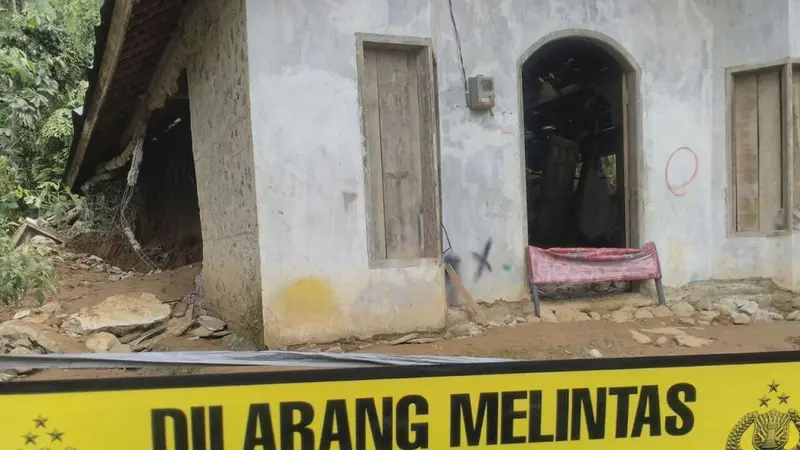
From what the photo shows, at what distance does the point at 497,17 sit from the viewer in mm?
5992

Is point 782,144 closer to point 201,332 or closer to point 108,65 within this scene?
point 201,332

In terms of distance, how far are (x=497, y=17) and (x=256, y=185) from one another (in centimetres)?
330

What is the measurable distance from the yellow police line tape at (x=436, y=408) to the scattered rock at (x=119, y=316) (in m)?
4.47

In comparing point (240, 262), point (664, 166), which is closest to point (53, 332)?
point (240, 262)

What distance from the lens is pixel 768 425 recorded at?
153 centimetres

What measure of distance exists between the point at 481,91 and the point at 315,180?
2.16m

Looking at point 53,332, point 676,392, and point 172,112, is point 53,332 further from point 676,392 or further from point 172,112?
point 676,392

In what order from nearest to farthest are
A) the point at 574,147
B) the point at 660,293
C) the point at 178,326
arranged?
the point at 178,326
the point at 660,293
the point at 574,147

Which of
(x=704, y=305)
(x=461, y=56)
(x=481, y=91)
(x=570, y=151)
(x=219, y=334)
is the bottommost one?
(x=704, y=305)

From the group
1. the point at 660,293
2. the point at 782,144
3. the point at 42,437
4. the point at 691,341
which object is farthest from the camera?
the point at 782,144

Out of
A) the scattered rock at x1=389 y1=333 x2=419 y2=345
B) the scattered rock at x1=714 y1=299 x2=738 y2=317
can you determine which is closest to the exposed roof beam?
the scattered rock at x1=389 y1=333 x2=419 y2=345

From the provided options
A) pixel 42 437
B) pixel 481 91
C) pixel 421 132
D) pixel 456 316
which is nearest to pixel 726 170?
pixel 481 91

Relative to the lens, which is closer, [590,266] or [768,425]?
[768,425]

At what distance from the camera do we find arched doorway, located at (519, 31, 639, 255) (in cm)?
740
